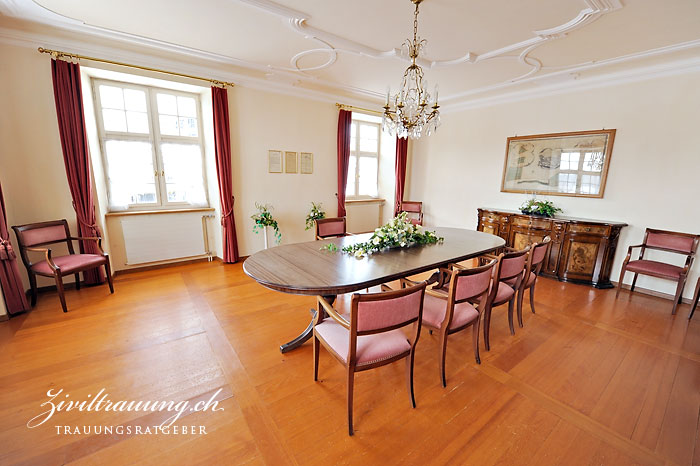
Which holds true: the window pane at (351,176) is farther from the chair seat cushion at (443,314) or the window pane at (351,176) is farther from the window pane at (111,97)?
the chair seat cushion at (443,314)

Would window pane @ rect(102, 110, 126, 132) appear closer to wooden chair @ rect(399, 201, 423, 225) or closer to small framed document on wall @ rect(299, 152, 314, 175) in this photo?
small framed document on wall @ rect(299, 152, 314, 175)

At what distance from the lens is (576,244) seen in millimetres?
3889

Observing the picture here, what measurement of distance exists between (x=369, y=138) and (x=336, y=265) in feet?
15.4

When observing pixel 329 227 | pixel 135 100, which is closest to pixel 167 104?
pixel 135 100

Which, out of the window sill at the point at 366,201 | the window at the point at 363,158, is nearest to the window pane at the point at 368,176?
the window at the point at 363,158

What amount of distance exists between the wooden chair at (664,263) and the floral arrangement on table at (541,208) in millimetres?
980

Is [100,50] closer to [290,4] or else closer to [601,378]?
[290,4]

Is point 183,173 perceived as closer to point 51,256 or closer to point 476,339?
Answer: point 51,256

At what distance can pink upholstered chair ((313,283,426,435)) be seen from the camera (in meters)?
1.47

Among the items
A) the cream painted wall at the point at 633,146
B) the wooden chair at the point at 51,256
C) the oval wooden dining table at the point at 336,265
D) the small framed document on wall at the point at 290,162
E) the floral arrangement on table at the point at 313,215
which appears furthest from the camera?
the floral arrangement on table at the point at 313,215

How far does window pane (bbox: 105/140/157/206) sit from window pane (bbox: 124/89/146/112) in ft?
1.50

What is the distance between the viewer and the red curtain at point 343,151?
17.0 ft

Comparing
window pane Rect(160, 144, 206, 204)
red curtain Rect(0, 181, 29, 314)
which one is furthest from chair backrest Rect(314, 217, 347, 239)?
red curtain Rect(0, 181, 29, 314)

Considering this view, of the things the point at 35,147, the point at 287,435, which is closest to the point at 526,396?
the point at 287,435
